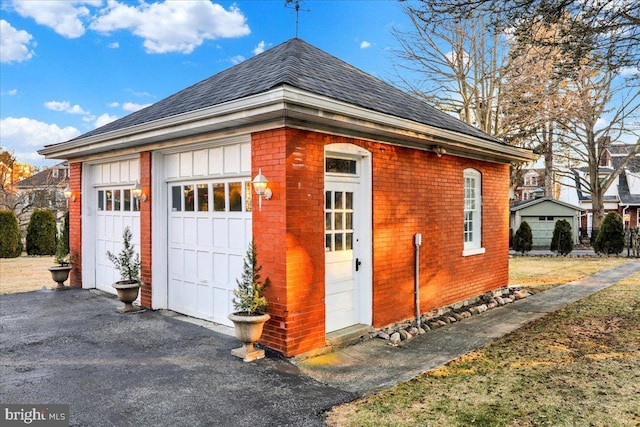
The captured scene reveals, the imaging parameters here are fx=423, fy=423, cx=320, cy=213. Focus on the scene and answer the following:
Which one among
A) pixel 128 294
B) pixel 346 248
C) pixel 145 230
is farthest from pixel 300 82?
pixel 128 294

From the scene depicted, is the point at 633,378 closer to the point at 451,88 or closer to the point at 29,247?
the point at 451,88

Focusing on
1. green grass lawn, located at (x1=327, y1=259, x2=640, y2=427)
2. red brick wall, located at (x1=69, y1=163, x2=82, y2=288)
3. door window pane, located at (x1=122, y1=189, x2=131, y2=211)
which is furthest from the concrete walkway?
red brick wall, located at (x1=69, y1=163, x2=82, y2=288)

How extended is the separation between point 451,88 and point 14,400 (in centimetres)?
1860

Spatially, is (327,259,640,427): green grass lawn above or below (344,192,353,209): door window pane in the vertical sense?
below

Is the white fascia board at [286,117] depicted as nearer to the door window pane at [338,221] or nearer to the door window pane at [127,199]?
the door window pane at [127,199]

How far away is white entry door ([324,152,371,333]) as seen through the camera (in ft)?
19.8

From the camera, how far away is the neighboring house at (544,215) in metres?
24.2

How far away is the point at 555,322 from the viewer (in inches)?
291

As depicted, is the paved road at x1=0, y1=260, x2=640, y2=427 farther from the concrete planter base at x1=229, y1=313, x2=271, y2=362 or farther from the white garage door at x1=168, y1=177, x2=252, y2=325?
the white garage door at x1=168, y1=177, x2=252, y2=325

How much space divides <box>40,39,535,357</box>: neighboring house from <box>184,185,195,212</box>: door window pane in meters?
0.03

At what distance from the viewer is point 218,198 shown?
255 inches

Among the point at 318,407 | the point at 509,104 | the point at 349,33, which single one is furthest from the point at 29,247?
the point at 509,104

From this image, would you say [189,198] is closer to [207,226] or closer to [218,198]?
[207,226]

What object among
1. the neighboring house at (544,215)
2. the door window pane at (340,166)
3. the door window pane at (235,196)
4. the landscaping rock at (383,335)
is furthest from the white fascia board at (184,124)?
the neighboring house at (544,215)
